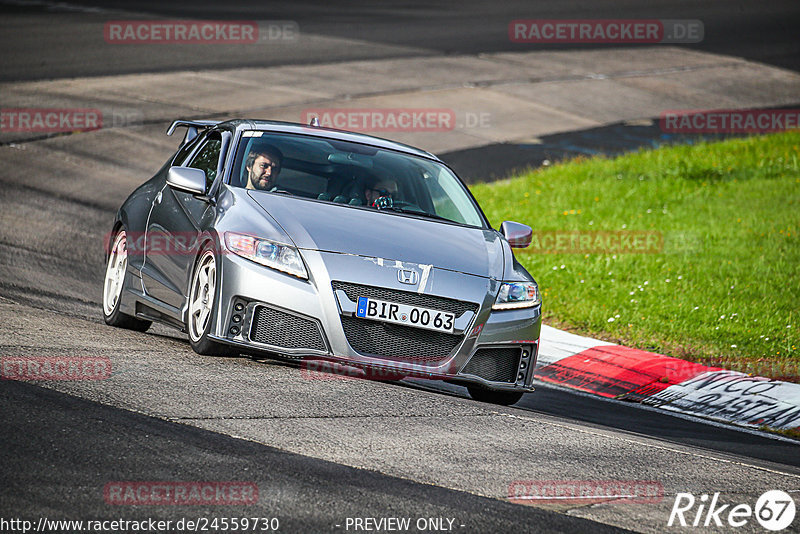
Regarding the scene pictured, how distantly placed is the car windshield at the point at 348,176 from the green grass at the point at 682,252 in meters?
2.90

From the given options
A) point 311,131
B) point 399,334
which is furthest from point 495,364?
point 311,131

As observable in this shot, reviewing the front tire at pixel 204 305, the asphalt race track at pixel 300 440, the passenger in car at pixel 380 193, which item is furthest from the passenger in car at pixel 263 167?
the asphalt race track at pixel 300 440

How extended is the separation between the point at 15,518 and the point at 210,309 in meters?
2.88

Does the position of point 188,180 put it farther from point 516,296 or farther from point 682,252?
point 682,252

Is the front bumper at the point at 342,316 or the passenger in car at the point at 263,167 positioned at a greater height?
the passenger in car at the point at 263,167

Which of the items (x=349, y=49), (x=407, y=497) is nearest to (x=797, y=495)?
(x=407, y=497)

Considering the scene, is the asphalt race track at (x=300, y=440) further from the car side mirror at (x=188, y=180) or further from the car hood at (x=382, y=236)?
the car side mirror at (x=188, y=180)

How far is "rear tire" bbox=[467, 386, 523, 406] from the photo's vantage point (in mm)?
7464

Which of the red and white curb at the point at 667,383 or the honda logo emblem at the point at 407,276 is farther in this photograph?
the red and white curb at the point at 667,383

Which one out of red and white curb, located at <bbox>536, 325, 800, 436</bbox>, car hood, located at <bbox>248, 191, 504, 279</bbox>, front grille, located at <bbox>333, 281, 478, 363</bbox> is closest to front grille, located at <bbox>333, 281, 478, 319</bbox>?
front grille, located at <bbox>333, 281, 478, 363</bbox>

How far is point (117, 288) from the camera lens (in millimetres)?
8539

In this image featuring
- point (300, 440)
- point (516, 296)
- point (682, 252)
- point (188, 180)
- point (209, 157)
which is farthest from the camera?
point (682, 252)

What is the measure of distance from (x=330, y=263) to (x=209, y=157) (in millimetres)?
2062

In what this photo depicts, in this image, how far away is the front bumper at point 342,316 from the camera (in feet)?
21.8
